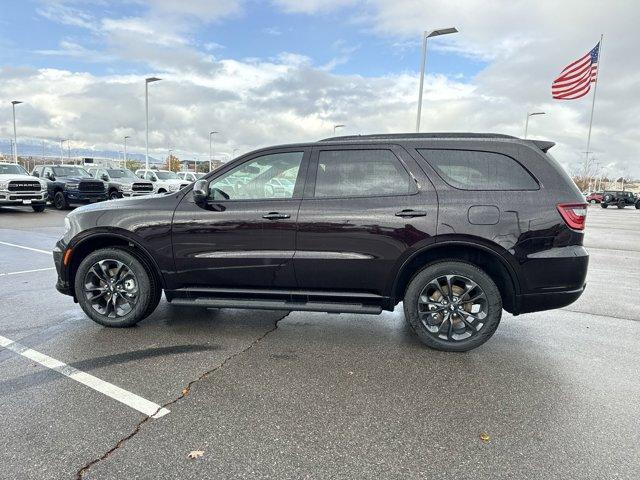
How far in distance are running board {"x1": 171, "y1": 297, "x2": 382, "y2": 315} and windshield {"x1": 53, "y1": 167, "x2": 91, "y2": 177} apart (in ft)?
61.2

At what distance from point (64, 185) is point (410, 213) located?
19.3 meters

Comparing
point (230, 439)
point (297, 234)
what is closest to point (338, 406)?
point (230, 439)

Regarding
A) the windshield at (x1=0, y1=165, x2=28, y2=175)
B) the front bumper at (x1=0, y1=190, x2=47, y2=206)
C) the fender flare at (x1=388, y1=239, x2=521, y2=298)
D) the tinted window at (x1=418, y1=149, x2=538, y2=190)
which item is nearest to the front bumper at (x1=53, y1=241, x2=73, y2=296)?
the fender flare at (x1=388, y1=239, x2=521, y2=298)

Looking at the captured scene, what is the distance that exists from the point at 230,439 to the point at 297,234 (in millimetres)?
1883

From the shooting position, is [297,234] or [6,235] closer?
[297,234]

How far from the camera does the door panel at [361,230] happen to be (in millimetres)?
3906

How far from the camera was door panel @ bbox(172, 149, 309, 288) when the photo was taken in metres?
4.11

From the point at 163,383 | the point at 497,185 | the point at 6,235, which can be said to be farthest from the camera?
the point at 6,235

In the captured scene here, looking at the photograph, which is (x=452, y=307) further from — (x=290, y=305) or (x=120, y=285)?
(x=120, y=285)

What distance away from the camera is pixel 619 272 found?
822 cm

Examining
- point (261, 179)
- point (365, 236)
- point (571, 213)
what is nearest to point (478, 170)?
point (571, 213)

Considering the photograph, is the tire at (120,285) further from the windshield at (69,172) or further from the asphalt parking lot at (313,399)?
the windshield at (69,172)

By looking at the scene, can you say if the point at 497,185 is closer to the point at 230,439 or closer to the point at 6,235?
the point at 230,439

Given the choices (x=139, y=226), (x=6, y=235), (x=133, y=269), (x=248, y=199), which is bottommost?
(x=6, y=235)
